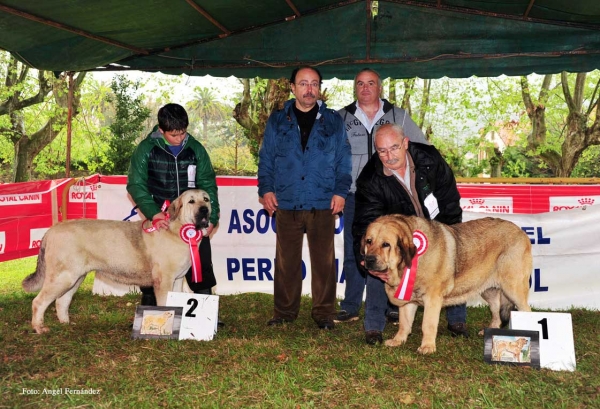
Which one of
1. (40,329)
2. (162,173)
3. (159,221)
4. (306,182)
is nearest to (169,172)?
(162,173)

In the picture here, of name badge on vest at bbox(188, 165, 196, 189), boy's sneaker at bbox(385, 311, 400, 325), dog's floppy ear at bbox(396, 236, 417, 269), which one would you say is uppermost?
name badge on vest at bbox(188, 165, 196, 189)

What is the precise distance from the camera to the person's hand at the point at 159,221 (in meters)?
4.96

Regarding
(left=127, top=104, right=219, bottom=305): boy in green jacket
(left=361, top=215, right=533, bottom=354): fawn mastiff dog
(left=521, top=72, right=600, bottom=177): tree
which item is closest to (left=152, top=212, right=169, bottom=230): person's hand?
(left=127, top=104, right=219, bottom=305): boy in green jacket

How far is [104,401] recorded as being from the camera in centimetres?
334

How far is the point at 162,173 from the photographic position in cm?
513

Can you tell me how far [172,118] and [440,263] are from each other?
2639 mm

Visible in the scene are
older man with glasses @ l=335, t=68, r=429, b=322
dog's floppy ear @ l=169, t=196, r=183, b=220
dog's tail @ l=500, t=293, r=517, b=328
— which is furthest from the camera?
older man with glasses @ l=335, t=68, r=429, b=322

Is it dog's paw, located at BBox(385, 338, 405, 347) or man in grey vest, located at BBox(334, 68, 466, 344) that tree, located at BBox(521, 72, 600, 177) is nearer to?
man in grey vest, located at BBox(334, 68, 466, 344)

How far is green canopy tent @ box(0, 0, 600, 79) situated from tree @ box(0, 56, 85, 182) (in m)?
14.8

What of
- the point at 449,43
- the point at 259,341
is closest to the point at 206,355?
the point at 259,341

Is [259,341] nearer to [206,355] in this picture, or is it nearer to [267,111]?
[206,355]

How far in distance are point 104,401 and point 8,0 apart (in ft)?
12.5

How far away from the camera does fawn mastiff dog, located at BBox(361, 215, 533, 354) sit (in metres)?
4.06

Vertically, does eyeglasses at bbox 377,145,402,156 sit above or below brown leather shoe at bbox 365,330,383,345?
above
